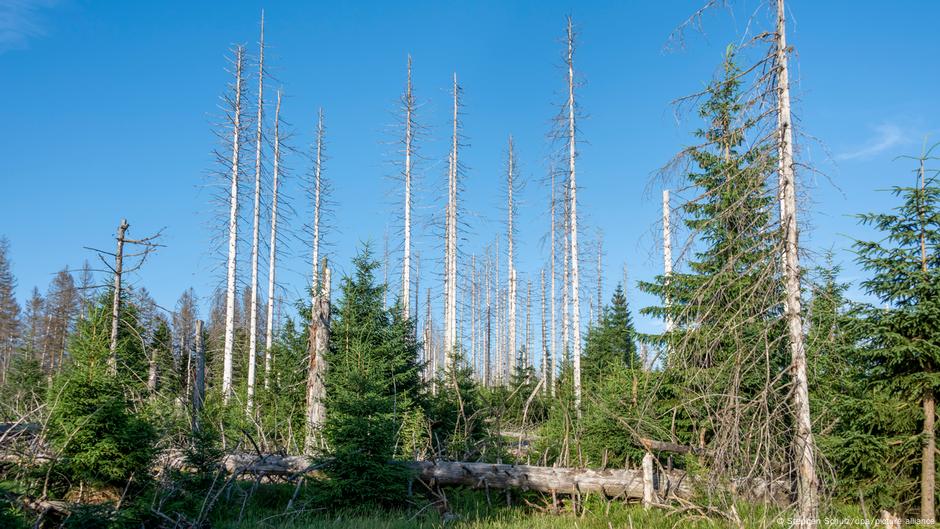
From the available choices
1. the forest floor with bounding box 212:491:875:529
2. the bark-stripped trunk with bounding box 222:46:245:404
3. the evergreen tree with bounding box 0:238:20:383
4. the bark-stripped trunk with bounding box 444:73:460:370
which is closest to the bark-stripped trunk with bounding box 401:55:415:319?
the bark-stripped trunk with bounding box 444:73:460:370

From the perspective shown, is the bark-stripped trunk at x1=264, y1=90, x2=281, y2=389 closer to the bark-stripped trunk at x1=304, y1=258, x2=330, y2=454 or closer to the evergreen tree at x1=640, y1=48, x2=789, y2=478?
the bark-stripped trunk at x1=304, y1=258, x2=330, y2=454

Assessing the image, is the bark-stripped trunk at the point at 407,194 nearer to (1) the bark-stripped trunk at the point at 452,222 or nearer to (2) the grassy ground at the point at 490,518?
(1) the bark-stripped trunk at the point at 452,222

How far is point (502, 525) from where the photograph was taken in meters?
8.34

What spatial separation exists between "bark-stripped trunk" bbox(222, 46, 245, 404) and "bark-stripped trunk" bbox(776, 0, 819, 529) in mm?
17571

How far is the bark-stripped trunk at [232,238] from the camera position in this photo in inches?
771

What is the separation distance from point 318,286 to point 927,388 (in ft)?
41.8

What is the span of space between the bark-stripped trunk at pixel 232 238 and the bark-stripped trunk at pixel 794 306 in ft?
57.6

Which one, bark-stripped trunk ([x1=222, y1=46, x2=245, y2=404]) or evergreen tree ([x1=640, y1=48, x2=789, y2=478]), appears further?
bark-stripped trunk ([x1=222, y1=46, x2=245, y2=404])

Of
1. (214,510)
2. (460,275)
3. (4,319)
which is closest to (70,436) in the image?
(214,510)

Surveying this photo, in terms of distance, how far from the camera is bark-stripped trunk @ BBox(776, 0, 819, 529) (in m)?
5.02

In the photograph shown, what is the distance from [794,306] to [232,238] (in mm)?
19806

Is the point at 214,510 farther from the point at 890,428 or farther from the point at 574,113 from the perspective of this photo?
the point at 574,113

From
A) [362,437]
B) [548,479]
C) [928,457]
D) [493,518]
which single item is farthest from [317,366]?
[928,457]

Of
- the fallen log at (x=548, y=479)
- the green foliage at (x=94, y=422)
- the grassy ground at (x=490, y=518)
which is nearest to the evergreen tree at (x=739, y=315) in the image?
the grassy ground at (x=490, y=518)
